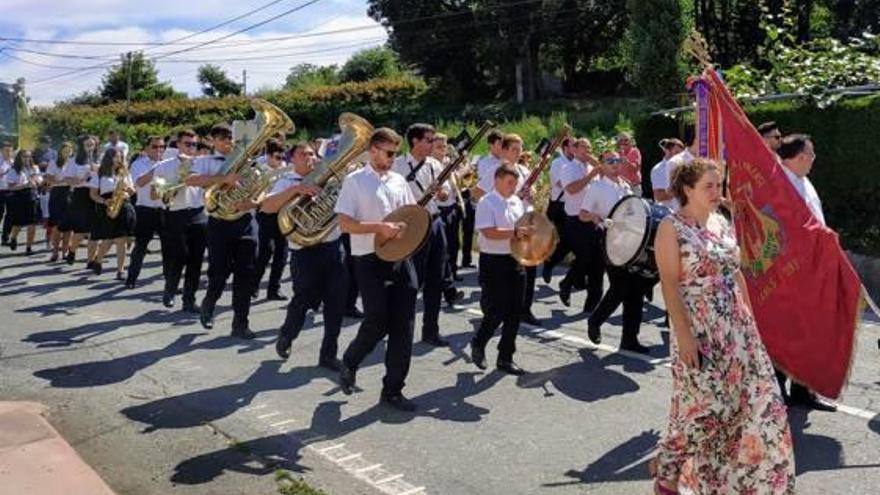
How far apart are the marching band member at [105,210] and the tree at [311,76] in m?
46.6

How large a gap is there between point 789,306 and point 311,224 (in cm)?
354

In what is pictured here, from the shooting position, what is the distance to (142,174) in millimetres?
10727

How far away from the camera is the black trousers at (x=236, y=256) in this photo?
8.55 metres

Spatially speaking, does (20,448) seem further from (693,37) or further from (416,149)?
(693,37)

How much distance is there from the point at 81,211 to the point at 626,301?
9059 mm

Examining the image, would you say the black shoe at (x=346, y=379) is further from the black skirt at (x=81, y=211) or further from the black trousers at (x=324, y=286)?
the black skirt at (x=81, y=211)

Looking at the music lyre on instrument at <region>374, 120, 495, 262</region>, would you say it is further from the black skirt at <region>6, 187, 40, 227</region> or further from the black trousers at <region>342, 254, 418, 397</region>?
the black skirt at <region>6, 187, 40, 227</region>

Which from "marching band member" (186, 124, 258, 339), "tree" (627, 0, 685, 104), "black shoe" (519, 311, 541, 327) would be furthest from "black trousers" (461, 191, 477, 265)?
"tree" (627, 0, 685, 104)

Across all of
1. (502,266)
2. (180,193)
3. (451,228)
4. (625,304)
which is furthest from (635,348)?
(180,193)

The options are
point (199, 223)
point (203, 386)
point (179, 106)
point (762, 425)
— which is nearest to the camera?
point (762, 425)

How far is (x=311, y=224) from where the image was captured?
23.7ft

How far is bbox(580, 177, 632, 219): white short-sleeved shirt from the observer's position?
28.3 ft

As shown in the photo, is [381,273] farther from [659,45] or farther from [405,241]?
[659,45]

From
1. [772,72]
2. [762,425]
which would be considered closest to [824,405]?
[762,425]
